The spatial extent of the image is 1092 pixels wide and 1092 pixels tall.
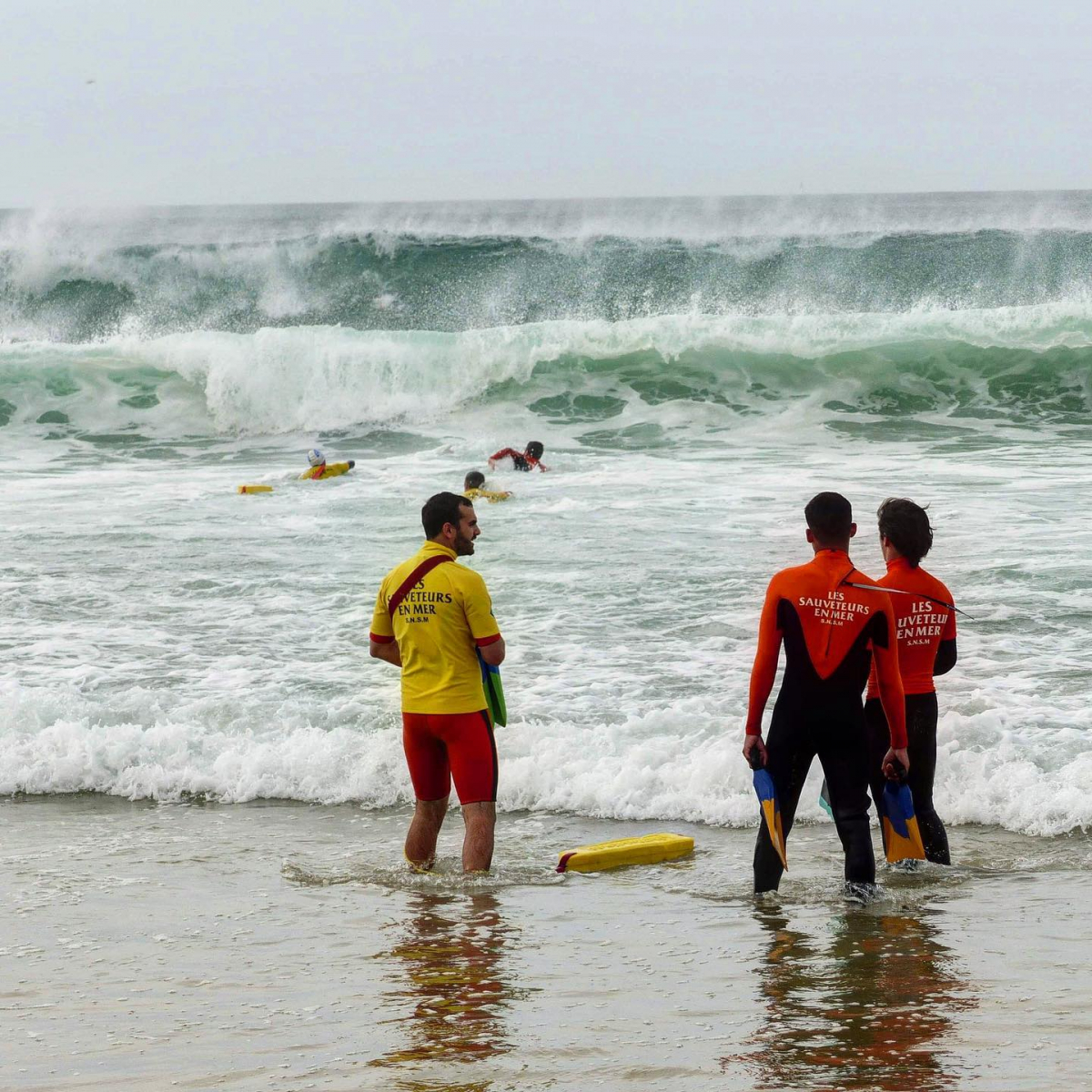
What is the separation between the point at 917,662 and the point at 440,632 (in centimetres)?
183

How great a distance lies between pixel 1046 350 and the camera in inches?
994

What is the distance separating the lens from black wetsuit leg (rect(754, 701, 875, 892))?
5008 mm

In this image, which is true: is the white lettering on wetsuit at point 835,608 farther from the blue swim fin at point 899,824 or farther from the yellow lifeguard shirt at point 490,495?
the yellow lifeguard shirt at point 490,495

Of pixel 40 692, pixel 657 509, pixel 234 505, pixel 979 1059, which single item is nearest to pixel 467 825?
pixel 979 1059

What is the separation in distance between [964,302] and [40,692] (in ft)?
99.8

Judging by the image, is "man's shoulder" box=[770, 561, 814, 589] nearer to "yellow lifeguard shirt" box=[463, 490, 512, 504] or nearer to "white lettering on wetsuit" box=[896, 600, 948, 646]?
"white lettering on wetsuit" box=[896, 600, 948, 646]

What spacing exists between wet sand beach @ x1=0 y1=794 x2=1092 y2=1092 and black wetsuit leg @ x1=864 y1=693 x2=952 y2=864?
12 cm

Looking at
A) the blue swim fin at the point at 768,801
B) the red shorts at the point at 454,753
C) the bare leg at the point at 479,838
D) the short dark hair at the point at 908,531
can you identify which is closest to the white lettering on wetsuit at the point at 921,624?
the short dark hair at the point at 908,531

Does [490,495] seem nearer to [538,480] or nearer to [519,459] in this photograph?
[538,480]

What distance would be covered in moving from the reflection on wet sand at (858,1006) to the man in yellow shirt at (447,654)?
1.23 metres

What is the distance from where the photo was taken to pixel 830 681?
4.97 metres

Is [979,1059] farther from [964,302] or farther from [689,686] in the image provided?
[964,302]

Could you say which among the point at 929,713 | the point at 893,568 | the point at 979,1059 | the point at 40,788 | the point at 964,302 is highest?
the point at 964,302

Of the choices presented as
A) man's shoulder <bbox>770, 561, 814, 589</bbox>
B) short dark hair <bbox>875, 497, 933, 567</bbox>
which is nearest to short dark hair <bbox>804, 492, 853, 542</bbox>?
man's shoulder <bbox>770, 561, 814, 589</bbox>
